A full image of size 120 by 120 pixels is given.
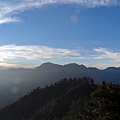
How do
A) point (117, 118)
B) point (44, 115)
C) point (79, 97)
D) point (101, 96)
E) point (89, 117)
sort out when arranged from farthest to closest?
point (79, 97)
point (44, 115)
point (89, 117)
point (101, 96)
point (117, 118)

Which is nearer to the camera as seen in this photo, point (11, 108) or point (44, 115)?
point (44, 115)

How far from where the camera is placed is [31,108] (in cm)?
19462

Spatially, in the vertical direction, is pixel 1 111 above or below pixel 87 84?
below

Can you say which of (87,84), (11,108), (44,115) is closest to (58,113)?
(44,115)

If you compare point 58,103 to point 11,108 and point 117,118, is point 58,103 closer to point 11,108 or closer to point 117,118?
point 11,108

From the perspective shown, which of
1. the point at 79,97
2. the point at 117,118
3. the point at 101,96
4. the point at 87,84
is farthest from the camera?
the point at 87,84

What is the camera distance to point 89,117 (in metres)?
39.0

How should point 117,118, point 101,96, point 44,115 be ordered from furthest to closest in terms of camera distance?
point 44,115, point 101,96, point 117,118

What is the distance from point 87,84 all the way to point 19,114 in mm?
48027

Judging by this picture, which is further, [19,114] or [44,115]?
[19,114]

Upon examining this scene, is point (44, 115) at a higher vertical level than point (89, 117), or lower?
lower

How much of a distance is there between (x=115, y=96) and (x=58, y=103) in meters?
138

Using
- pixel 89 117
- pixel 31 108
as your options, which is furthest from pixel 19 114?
pixel 89 117

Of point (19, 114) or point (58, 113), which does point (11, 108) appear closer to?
point (19, 114)
